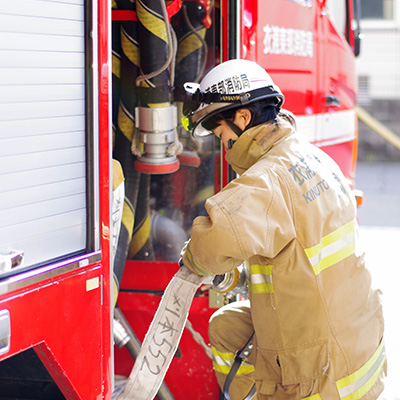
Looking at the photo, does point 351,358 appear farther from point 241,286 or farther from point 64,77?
point 64,77

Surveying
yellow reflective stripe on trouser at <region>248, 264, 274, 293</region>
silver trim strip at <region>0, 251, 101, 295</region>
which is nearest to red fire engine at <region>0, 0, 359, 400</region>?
silver trim strip at <region>0, 251, 101, 295</region>

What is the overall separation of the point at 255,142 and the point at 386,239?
4836 millimetres

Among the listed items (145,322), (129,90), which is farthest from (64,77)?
(145,322)

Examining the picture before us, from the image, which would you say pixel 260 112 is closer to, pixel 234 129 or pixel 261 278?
pixel 234 129

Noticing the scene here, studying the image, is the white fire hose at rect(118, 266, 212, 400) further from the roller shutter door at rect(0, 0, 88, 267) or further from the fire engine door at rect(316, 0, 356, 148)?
the fire engine door at rect(316, 0, 356, 148)

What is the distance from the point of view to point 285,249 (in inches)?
82.0

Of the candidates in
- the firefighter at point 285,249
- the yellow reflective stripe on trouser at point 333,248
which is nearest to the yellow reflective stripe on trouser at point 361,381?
the firefighter at point 285,249

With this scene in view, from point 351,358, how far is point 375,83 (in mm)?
10535

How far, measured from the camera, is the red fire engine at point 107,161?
1593 millimetres

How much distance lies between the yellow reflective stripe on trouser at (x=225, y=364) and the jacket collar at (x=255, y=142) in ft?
A: 2.51

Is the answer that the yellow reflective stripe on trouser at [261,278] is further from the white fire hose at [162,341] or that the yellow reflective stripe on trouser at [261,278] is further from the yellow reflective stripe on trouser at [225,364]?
the yellow reflective stripe on trouser at [225,364]

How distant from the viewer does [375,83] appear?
12.0 metres

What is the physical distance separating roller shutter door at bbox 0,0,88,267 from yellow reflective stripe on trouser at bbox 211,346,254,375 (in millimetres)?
968

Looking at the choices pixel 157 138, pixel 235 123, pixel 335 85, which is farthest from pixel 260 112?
pixel 335 85
